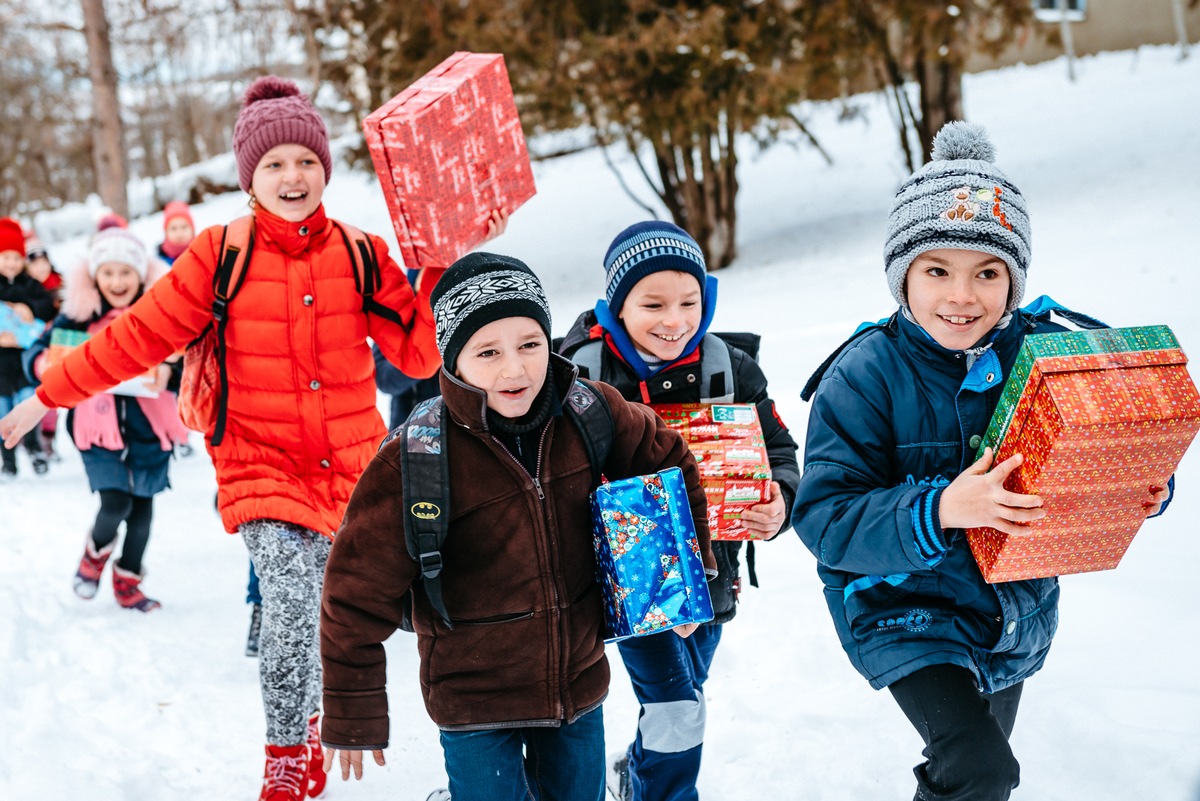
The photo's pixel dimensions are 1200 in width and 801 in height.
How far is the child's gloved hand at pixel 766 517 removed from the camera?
3252 mm

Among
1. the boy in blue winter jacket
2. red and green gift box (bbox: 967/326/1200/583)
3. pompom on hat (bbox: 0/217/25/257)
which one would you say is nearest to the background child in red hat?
pompom on hat (bbox: 0/217/25/257)

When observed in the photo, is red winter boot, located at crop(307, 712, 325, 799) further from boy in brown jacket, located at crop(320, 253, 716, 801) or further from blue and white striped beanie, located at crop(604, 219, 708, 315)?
blue and white striped beanie, located at crop(604, 219, 708, 315)

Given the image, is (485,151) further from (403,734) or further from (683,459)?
(403,734)

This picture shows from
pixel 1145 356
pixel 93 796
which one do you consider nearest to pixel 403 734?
pixel 93 796

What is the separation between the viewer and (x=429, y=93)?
3668mm

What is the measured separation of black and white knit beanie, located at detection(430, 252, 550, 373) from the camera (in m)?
2.67

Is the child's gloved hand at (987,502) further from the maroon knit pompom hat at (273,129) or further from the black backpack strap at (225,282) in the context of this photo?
the maroon knit pompom hat at (273,129)

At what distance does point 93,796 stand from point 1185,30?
27.9m

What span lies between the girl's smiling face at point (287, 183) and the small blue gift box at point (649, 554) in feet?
5.72

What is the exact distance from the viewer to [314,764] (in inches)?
154

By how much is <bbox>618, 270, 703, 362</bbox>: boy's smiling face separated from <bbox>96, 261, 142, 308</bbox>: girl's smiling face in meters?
4.40

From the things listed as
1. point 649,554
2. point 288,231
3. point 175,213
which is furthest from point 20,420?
point 175,213

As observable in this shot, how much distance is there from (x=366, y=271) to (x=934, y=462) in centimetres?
214

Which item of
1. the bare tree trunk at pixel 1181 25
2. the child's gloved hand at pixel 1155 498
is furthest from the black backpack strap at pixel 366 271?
the bare tree trunk at pixel 1181 25
